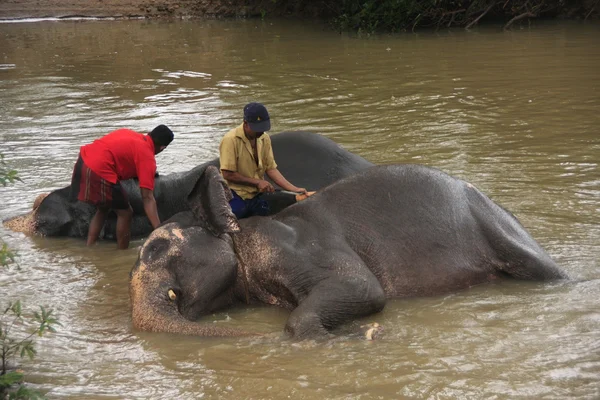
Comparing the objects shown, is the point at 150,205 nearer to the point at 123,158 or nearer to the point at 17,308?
the point at 123,158

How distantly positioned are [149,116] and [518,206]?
21.1ft

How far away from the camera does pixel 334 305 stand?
5.41 metres

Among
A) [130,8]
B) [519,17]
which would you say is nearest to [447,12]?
[519,17]

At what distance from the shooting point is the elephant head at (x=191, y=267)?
5.32 meters

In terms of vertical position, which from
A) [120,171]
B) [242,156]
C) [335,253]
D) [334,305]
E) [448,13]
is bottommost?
[334,305]

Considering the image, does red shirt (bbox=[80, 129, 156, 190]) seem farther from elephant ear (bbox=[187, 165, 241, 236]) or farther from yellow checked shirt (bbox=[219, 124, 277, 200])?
elephant ear (bbox=[187, 165, 241, 236])

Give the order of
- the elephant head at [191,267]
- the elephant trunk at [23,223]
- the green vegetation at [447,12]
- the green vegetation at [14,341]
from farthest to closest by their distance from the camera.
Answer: the green vegetation at [447,12]
the elephant trunk at [23,223]
the elephant head at [191,267]
the green vegetation at [14,341]

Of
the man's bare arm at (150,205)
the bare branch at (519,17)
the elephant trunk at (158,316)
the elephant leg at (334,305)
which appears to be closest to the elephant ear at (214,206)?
the elephant trunk at (158,316)

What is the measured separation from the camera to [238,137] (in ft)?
22.2

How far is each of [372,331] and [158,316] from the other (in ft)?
4.08

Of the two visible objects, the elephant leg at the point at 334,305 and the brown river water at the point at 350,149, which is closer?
the brown river water at the point at 350,149

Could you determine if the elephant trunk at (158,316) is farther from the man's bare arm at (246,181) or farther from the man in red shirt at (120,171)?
the man in red shirt at (120,171)

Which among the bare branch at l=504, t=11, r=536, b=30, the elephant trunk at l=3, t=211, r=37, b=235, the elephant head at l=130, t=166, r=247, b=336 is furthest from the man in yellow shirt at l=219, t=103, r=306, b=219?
the bare branch at l=504, t=11, r=536, b=30

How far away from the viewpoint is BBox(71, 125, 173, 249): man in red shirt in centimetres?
744
